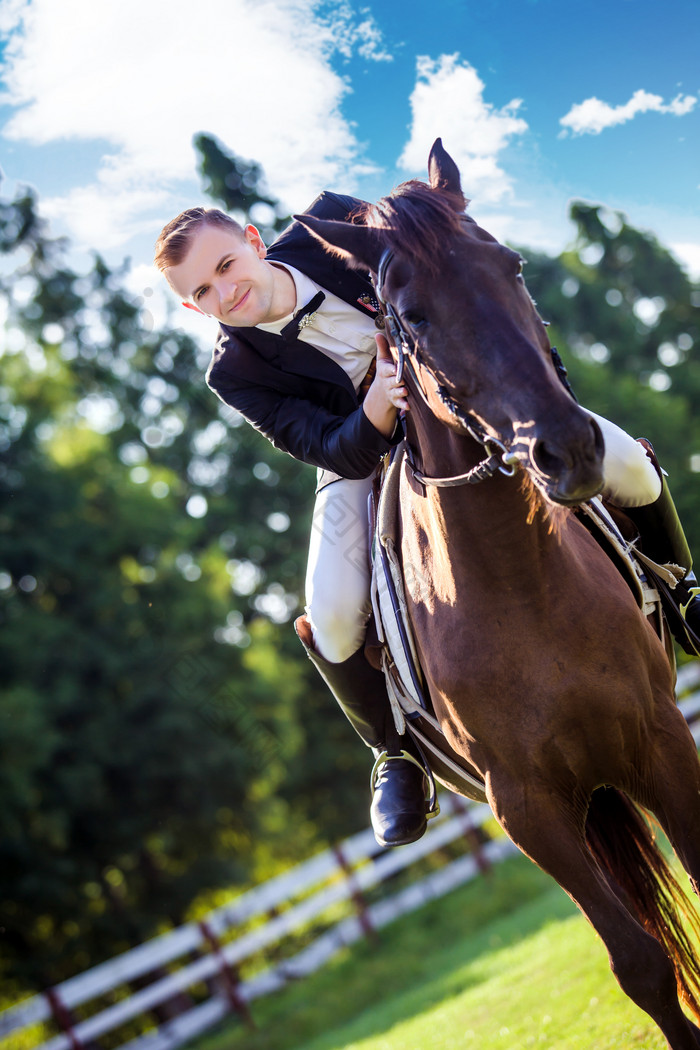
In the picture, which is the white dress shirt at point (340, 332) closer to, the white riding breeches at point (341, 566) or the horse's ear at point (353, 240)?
the white riding breeches at point (341, 566)

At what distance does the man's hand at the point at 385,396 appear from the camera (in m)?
3.29

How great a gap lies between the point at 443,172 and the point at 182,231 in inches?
55.6

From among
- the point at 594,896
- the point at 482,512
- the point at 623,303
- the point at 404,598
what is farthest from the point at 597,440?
the point at 623,303

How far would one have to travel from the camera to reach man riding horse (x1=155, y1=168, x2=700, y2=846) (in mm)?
4262

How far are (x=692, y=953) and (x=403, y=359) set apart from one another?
2.70 metres

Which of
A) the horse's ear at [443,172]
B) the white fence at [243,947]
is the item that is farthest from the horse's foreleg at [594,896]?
the white fence at [243,947]

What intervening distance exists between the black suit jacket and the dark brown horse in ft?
2.90

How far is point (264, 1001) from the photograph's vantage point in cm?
1501

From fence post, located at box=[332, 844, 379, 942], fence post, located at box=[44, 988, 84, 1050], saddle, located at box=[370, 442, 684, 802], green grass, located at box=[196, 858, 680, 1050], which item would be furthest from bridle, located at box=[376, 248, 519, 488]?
fence post, located at box=[332, 844, 379, 942]

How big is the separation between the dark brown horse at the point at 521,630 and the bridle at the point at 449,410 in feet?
0.03

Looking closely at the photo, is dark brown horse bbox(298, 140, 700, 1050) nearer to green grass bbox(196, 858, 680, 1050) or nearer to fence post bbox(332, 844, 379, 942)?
green grass bbox(196, 858, 680, 1050)

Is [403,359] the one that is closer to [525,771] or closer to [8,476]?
[525,771]

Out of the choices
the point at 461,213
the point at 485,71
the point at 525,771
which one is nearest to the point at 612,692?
the point at 525,771

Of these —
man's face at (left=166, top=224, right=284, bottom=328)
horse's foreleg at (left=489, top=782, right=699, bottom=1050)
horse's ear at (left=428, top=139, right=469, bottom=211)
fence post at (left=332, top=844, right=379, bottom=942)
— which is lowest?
fence post at (left=332, top=844, right=379, bottom=942)
